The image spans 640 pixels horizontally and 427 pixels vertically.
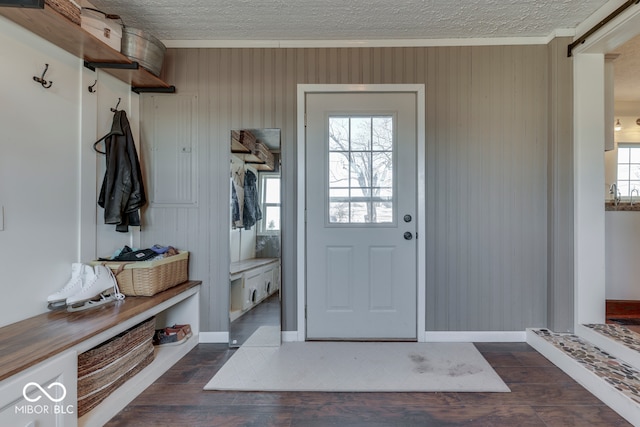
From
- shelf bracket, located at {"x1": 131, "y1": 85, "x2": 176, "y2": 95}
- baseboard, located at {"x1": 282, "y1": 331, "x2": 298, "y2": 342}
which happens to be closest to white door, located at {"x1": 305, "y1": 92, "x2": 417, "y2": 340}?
baseboard, located at {"x1": 282, "y1": 331, "x2": 298, "y2": 342}

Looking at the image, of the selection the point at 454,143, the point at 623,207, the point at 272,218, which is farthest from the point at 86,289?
the point at 623,207

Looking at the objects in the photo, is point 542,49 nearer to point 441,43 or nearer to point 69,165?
point 441,43

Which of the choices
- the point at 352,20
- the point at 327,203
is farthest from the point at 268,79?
the point at 327,203

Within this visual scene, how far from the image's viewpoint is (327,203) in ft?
8.51

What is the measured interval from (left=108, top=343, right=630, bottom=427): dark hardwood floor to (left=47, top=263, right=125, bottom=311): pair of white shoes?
Answer: 65cm

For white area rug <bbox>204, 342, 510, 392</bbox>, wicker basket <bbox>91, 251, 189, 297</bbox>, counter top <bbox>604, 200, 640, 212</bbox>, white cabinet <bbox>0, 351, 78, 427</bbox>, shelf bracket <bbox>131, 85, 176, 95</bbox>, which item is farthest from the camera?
counter top <bbox>604, 200, 640, 212</bbox>

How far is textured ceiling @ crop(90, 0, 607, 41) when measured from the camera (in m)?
2.12

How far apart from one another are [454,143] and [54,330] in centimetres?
292

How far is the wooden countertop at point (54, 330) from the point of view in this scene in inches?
49.0

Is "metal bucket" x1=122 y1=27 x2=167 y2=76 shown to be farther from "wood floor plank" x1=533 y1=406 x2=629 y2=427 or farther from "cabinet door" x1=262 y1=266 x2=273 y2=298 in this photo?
"wood floor plank" x1=533 y1=406 x2=629 y2=427

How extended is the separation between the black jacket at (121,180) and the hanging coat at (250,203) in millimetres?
783

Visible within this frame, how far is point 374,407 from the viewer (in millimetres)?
1724

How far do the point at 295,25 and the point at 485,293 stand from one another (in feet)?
8.71

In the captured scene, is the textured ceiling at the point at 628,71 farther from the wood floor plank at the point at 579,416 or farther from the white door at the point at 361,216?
the wood floor plank at the point at 579,416
